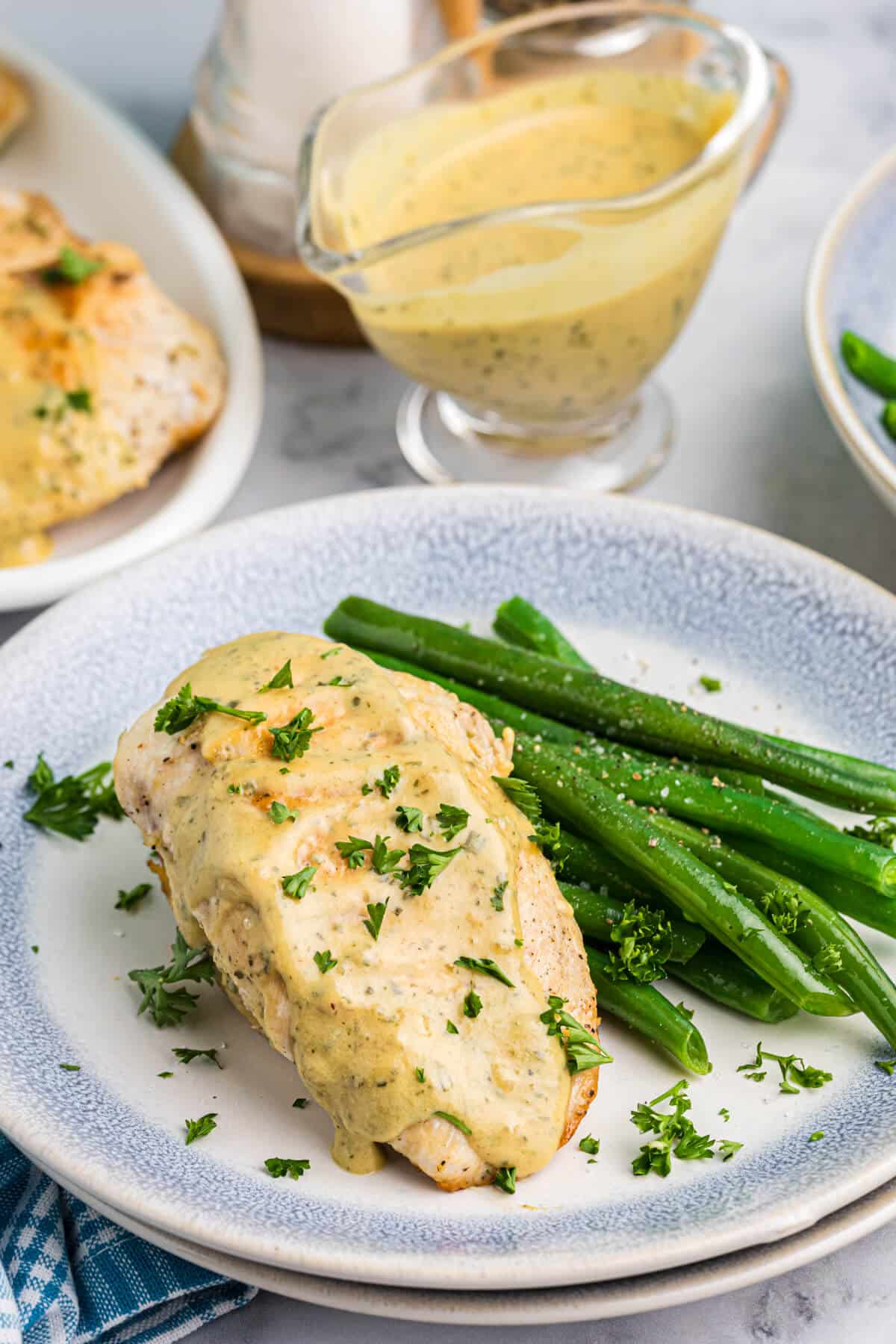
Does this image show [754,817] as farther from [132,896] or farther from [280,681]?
[132,896]

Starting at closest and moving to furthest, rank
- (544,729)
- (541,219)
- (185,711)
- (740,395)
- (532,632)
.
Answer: (185,711) → (544,729) → (532,632) → (541,219) → (740,395)

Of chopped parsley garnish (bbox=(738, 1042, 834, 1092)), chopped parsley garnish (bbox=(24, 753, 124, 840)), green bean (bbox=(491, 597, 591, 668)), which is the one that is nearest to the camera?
chopped parsley garnish (bbox=(738, 1042, 834, 1092))

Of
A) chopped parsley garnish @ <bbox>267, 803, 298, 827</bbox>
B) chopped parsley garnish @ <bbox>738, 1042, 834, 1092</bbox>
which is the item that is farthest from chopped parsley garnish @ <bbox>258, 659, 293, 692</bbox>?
chopped parsley garnish @ <bbox>738, 1042, 834, 1092</bbox>

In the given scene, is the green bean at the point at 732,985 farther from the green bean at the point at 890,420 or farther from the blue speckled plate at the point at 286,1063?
the green bean at the point at 890,420

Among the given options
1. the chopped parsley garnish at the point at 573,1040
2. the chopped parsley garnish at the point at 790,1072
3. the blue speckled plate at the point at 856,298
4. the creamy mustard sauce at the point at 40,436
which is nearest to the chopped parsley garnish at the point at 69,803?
the creamy mustard sauce at the point at 40,436

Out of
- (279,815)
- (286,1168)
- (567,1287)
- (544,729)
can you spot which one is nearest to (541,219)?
(544,729)

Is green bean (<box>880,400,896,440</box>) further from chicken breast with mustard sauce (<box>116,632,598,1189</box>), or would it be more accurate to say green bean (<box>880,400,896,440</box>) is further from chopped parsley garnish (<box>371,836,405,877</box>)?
chopped parsley garnish (<box>371,836,405,877</box>)
